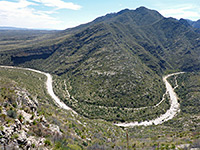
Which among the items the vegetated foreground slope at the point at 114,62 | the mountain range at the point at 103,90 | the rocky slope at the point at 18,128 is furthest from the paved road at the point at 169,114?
the rocky slope at the point at 18,128

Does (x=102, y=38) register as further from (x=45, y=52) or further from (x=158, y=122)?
(x=158, y=122)

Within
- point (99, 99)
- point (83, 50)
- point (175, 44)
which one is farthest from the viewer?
point (175, 44)

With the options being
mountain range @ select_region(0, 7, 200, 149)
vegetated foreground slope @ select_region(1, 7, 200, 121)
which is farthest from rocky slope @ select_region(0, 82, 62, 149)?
vegetated foreground slope @ select_region(1, 7, 200, 121)

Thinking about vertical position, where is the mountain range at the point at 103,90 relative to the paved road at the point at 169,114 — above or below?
above

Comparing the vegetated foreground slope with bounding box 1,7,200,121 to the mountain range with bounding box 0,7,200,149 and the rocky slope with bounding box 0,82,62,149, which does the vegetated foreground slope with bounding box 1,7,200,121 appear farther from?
the rocky slope with bounding box 0,82,62,149

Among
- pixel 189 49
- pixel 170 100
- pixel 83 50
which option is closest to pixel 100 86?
pixel 170 100

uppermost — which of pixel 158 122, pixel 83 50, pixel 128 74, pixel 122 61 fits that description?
pixel 83 50

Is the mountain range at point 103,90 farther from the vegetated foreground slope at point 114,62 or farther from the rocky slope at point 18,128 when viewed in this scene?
the vegetated foreground slope at point 114,62

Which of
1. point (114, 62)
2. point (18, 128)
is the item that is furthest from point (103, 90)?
point (18, 128)
